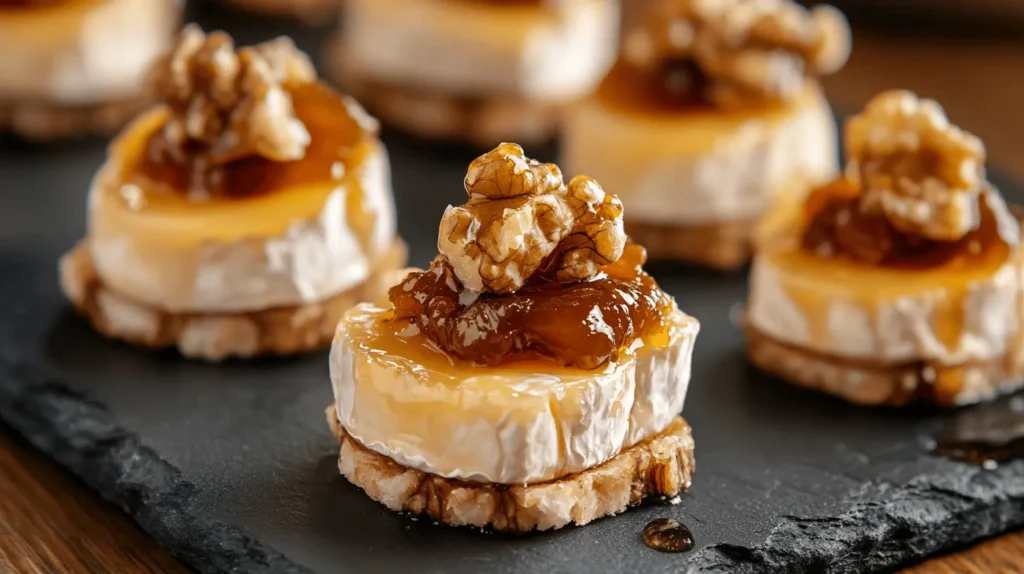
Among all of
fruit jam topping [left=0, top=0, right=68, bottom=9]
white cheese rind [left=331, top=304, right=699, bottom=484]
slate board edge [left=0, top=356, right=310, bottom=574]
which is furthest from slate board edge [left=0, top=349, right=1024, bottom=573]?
fruit jam topping [left=0, top=0, right=68, bottom=9]

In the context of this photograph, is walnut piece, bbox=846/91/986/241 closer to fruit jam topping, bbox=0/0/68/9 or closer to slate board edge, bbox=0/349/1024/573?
slate board edge, bbox=0/349/1024/573

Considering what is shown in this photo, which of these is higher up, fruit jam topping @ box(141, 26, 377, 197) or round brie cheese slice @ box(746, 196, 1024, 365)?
fruit jam topping @ box(141, 26, 377, 197)

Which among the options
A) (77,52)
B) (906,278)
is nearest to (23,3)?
(77,52)

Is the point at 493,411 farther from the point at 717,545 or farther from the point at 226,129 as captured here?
the point at 226,129

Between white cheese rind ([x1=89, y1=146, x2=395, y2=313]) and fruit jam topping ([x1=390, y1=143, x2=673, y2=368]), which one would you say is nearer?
fruit jam topping ([x1=390, y1=143, x2=673, y2=368])

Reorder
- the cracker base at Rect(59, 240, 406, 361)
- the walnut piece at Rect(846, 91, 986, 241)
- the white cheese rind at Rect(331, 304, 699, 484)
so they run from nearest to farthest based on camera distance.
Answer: the white cheese rind at Rect(331, 304, 699, 484)
the walnut piece at Rect(846, 91, 986, 241)
the cracker base at Rect(59, 240, 406, 361)

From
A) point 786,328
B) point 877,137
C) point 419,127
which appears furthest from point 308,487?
point 419,127

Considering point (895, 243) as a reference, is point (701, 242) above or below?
below
